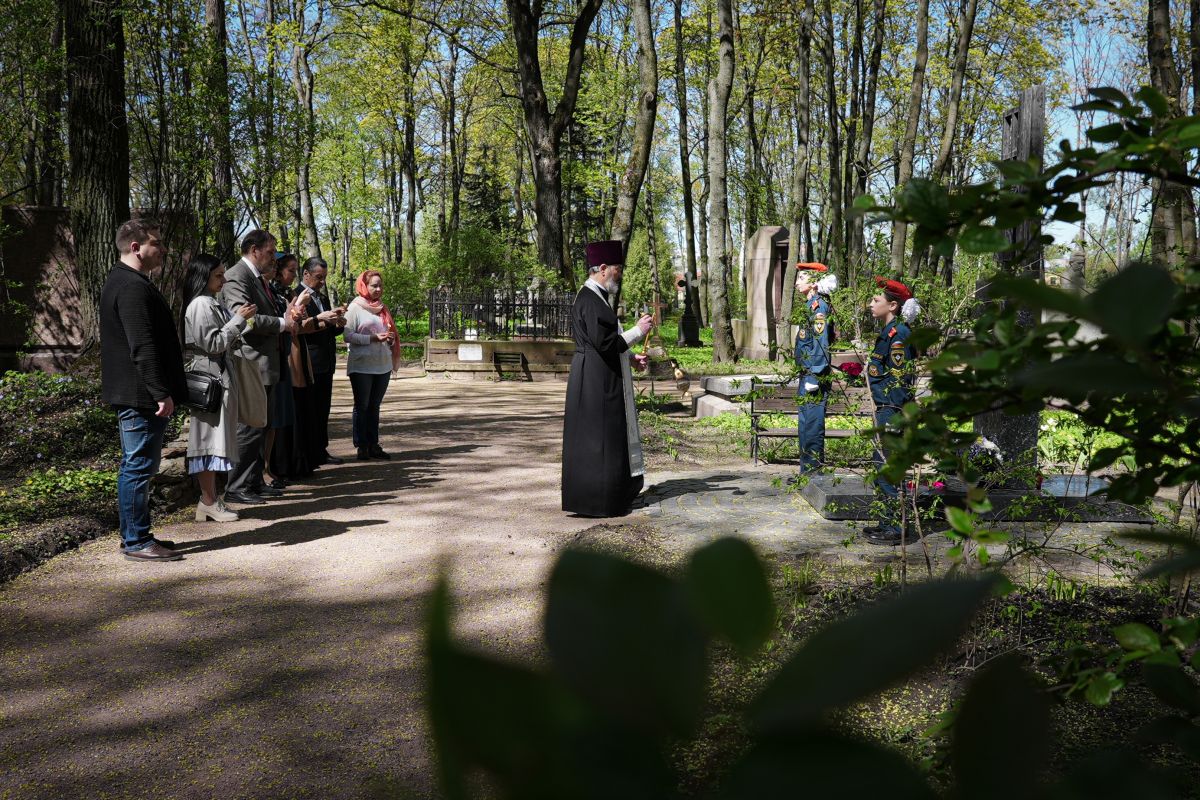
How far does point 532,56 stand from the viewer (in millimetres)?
18297

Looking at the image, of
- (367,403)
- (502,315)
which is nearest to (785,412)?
(367,403)

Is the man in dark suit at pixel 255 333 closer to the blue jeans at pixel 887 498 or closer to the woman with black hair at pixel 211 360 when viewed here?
the woman with black hair at pixel 211 360

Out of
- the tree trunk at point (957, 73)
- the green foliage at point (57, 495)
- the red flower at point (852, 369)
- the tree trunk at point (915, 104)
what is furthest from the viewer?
the tree trunk at point (915, 104)

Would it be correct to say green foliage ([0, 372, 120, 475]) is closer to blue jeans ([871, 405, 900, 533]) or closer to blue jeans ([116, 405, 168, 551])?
blue jeans ([116, 405, 168, 551])

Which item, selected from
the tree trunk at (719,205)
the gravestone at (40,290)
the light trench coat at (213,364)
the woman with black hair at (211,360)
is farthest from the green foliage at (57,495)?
the tree trunk at (719,205)

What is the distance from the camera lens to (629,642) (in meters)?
0.35

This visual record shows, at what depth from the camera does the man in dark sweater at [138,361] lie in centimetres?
Answer: 563

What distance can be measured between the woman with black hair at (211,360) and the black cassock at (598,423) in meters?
2.40

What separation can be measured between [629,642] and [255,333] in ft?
25.3

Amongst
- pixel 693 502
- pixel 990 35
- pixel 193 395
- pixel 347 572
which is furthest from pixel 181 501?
pixel 990 35

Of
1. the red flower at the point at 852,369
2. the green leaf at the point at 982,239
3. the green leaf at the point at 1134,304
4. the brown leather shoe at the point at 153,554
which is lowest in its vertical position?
the brown leather shoe at the point at 153,554

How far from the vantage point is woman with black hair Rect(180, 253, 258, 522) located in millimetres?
6520

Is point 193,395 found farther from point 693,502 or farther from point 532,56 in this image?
point 532,56

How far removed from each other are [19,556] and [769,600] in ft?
21.6
